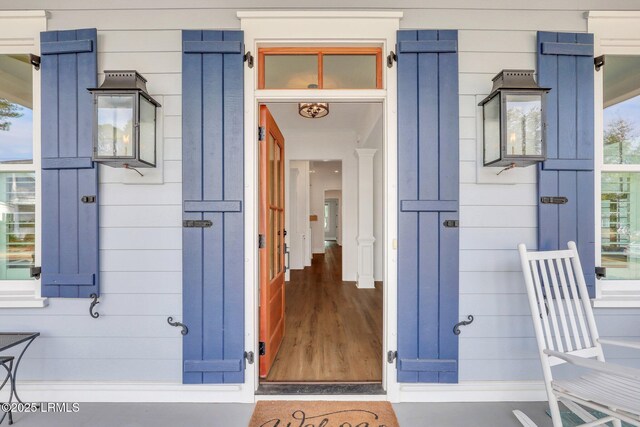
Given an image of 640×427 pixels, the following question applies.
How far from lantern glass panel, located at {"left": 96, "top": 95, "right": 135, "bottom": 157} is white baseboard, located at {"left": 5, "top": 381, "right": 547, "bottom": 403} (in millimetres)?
1658

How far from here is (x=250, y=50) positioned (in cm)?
212

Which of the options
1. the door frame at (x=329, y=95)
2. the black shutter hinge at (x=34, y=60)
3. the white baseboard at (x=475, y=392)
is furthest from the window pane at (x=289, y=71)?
the white baseboard at (x=475, y=392)

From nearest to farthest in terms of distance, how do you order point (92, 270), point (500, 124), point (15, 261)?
point (500, 124), point (92, 270), point (15, 261)

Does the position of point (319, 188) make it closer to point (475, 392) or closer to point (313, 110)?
point (313, 110)

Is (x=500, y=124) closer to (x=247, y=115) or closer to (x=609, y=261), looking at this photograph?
(x=609, y=261)

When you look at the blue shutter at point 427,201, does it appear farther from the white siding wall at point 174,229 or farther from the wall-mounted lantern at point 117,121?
the wall-mounted lantern at point 117,121

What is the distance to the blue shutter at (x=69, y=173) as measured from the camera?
2080 mm

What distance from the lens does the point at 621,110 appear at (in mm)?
2270

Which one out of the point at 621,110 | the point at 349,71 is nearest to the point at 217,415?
the point at 349,71

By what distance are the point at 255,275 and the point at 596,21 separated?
3.14 meters

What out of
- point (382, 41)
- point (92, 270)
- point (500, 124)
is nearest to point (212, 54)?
point (382, 41)

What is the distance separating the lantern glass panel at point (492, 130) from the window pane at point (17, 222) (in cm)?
336

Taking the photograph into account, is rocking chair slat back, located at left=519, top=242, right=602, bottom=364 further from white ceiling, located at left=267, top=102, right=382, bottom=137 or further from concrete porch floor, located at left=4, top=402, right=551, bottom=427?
white ceiling, located at left=267, top=102, right=382, bottom=137

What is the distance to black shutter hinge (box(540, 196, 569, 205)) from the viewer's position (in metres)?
2.09
